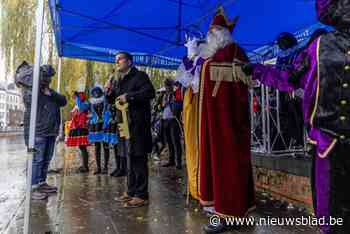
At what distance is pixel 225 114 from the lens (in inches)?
147

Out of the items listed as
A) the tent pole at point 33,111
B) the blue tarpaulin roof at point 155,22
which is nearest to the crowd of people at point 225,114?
the tent pole at point 33,111

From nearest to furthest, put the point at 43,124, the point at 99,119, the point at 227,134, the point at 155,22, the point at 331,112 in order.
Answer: the point at 331,112 < the point at 227,134 < the point at 43,124 < the point at 155,22 < the point at 99,119

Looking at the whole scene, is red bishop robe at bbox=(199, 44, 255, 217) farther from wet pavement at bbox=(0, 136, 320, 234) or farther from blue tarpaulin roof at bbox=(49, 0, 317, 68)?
blue tarpaulin roof at bbox=(49, 0, 317, 68)

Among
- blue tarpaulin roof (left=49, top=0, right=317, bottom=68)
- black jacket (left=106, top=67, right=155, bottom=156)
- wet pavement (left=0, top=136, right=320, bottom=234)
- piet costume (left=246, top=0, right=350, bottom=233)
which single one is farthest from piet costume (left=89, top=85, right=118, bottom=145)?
piet costume (left=246, top=0, right=350, bottom=233)

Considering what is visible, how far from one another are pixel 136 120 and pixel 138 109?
0.14 metres

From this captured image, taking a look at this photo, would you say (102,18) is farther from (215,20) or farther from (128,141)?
(215,20)

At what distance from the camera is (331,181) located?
7.09 ft

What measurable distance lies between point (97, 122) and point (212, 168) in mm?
4363

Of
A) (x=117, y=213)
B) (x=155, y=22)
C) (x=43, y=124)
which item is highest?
(x=155, y=22)

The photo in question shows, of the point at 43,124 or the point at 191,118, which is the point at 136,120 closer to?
the point at 191,118

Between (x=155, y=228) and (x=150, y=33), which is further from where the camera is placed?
(x=150, y=33)

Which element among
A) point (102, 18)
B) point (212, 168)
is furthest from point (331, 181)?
Answer: point (102, 18)

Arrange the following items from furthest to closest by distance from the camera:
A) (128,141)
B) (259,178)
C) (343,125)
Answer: (259,178) < (128,141) < (343,125)

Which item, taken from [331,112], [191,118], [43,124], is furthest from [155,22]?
[331,112]
